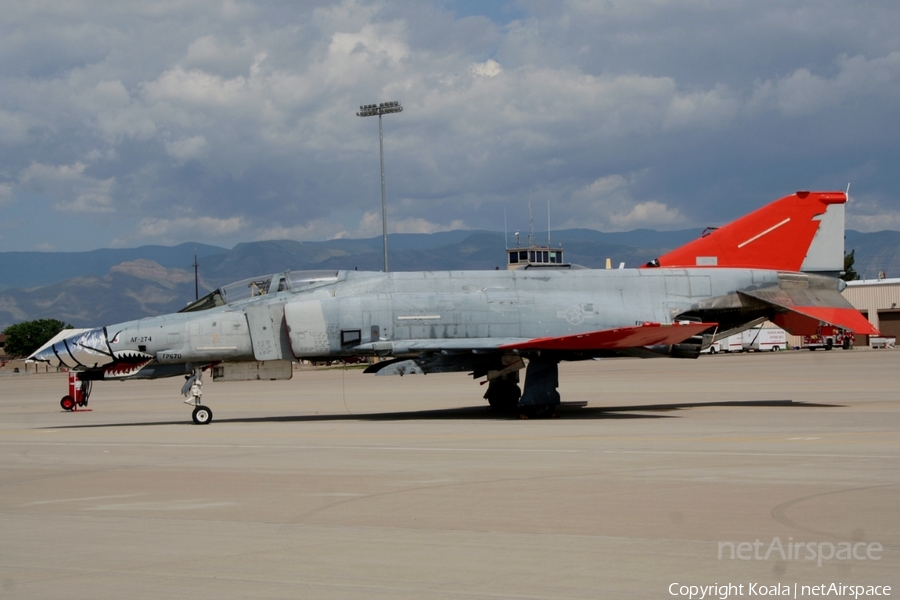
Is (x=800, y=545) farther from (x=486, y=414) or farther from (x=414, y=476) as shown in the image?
(x=486, y=414)

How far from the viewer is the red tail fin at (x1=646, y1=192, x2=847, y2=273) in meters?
20.3

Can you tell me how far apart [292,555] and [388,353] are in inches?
442

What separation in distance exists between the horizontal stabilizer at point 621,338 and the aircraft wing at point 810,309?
3.17 metres

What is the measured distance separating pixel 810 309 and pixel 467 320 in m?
7.41

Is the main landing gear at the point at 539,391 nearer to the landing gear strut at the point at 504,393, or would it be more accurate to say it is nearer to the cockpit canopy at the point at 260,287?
the landing gear strut at the point at 504,393

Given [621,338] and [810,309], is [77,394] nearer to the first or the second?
[621,338]

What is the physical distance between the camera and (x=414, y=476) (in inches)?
424

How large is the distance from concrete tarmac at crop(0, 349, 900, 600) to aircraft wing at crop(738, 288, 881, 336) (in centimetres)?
238

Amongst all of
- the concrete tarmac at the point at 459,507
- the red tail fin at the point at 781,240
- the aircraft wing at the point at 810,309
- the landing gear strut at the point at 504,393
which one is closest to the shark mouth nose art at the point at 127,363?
the concrete tarmac at the point at 459,507

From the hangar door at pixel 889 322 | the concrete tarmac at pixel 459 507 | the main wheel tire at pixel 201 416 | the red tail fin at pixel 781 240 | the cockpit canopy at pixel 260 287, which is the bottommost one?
the concrete tarmac at pixel 459 507

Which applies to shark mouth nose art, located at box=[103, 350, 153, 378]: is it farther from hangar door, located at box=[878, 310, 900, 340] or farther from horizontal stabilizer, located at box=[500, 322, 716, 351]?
hangar door, located at box=[878, 310, 900, 340]

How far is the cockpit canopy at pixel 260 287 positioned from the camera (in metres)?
18.6

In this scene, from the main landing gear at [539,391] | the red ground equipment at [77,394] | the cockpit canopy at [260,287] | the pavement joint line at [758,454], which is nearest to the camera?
the pavement joint line at [758,454]

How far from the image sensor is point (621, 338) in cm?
1734
